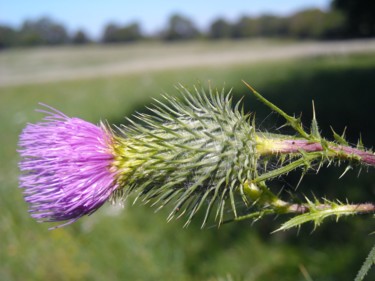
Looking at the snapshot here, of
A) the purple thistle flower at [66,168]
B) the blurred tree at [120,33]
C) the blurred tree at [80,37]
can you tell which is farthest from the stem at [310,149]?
the blurred tree at [120,33]

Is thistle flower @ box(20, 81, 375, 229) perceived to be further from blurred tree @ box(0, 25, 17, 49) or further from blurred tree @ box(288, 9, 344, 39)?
blurred tree @ box(0, 25, 17, 49)

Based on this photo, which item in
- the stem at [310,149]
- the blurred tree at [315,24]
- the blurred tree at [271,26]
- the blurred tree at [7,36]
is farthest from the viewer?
the blurred tree at [271,26]

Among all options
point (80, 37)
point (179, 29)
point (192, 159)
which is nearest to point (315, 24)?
point (179, 29)

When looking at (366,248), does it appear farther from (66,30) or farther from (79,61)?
(66,30)

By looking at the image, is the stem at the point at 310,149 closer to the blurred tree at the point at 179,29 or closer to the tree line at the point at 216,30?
the tree line at the point at 216,30

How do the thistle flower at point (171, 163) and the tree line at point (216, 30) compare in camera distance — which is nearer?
the thistle flower at point (171, 163)

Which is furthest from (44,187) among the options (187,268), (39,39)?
(39,39)
